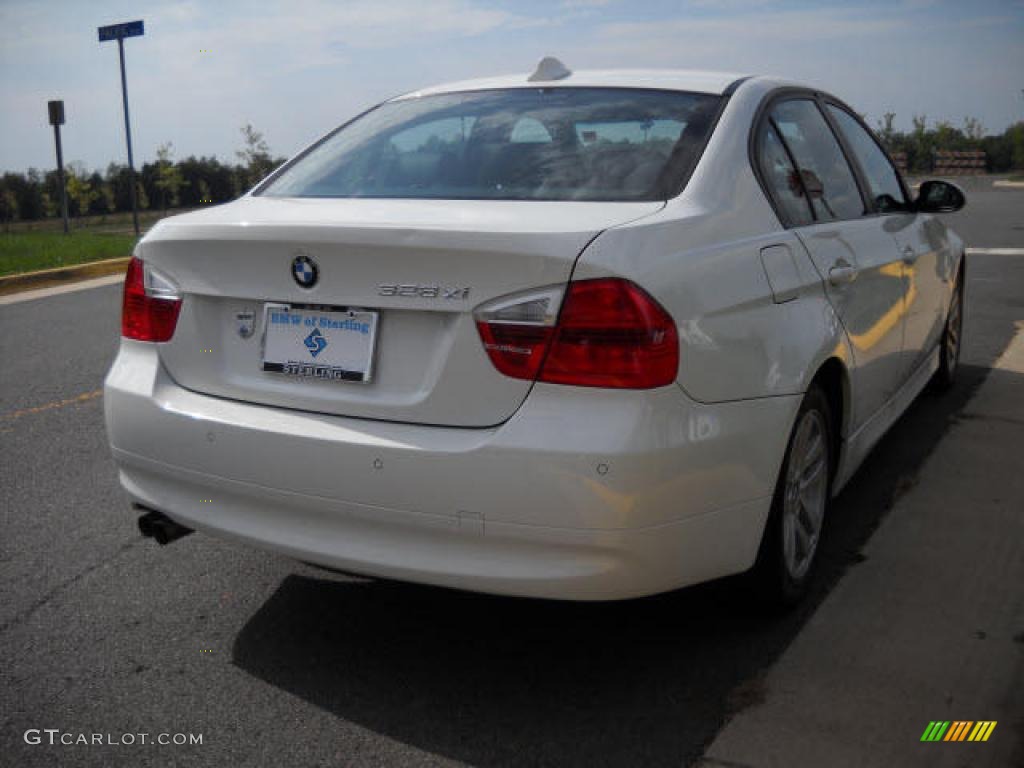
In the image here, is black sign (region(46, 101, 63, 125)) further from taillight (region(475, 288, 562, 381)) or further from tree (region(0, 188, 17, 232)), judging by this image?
tree (region(0, 188, 17, 232))

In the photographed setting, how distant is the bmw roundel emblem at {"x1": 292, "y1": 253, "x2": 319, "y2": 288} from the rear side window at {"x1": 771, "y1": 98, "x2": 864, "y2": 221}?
65.7 inches

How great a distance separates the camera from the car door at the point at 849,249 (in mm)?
3516

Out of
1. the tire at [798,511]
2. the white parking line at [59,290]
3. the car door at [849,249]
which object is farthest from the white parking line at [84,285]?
the tire at [798,511]

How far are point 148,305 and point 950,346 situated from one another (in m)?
4.40

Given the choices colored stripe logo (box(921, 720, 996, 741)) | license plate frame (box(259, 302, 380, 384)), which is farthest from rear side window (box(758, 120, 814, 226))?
colored stripe logo (box(921, 720, 996, 741))

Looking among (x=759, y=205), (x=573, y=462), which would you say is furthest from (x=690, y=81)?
(x=573, y=462)

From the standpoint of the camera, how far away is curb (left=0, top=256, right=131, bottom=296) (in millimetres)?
11781

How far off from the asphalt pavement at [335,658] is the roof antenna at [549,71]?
1.76 meters

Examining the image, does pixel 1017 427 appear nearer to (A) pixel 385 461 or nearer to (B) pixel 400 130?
(B) pixel 400 130

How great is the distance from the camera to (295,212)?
9.78ft

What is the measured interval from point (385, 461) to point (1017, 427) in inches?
151

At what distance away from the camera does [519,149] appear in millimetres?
3312

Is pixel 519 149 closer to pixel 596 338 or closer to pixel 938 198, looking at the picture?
pixel 596 338

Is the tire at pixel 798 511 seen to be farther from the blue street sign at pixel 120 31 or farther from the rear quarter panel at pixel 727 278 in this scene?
the blue street sign at pixel 120 31
